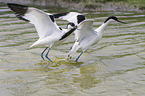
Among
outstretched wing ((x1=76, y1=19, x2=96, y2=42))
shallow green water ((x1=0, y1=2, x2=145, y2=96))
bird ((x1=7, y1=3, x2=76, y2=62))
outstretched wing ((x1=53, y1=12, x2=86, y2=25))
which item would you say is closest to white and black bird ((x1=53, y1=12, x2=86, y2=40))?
outstretched wing ((x1=53, y1=12, x2=86, y2=25))

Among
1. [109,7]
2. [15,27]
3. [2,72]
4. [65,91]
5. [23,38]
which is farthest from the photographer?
[109,7]

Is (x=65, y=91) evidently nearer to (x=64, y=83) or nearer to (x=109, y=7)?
(x=64, y=83)

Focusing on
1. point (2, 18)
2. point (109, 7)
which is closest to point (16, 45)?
point (2, 18)

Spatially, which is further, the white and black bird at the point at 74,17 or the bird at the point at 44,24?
the white and black bird at the point at 74,17

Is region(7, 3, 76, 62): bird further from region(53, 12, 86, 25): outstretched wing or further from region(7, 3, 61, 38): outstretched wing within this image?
region(53, 12, 86, 25): outstretched wing

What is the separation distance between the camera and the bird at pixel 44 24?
260 inches

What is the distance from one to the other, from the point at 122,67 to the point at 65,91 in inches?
85.7

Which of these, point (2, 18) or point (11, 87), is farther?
point (2, 18)

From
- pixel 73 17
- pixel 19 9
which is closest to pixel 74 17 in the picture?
pixel 73 17

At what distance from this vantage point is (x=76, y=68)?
7.03 m

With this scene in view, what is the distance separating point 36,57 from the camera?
26.0 ft

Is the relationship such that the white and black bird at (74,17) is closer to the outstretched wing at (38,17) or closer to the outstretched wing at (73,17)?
the outstretched wing at (73,17)

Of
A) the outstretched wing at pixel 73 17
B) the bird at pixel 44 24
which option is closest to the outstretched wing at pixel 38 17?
the bird at pixel 44 24

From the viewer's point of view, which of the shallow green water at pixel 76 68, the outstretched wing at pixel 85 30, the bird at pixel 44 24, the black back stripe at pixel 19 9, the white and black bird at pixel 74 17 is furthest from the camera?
the white and black bird at pixel 74 17
